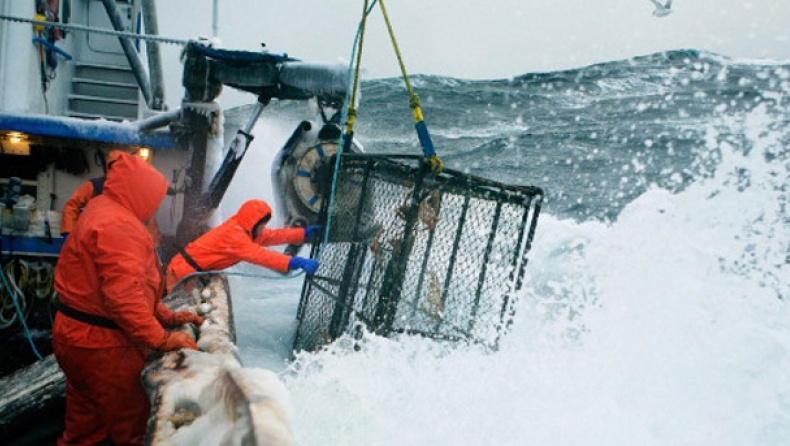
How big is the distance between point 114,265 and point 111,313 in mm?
248

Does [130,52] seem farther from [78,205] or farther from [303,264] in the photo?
[303,264]

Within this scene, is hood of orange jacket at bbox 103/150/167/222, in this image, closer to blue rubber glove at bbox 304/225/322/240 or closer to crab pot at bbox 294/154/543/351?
crab pot at bbox 294/154/543/351

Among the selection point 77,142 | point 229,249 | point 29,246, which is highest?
point 77,142

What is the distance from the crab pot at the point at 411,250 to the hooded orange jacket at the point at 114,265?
148cm

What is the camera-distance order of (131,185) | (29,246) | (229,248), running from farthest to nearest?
1. (29,246)
2. (229,248)
3. (131,185)

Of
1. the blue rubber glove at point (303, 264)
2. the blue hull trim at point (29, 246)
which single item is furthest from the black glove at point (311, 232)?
the blue hull trim at point (29, 246)

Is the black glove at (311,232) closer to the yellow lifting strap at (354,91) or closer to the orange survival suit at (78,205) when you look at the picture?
the yellow lifting strap at (354,91)

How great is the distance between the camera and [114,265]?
2334 mm

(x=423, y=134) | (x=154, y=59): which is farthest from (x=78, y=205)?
(x=154, y=59)

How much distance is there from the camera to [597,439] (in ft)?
9.80

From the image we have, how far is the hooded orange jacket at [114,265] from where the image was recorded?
7.67ft

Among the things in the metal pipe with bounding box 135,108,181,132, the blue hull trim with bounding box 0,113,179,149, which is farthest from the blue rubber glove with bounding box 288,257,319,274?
the blue hull trim with bounding box 0,113,179,149

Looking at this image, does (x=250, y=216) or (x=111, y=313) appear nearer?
(x=111, y=313)

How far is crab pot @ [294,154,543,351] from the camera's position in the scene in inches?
135
